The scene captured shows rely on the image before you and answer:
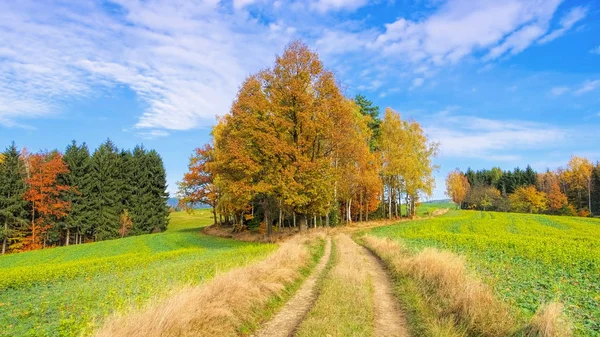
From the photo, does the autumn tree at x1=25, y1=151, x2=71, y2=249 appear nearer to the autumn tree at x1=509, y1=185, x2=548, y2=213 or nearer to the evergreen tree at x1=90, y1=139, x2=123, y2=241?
the evergreen tree at x1=90, y1=139, x2=123, y2=241

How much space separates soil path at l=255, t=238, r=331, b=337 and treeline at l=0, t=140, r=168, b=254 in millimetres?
53037

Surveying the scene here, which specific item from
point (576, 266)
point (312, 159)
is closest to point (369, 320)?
point (576, 266)

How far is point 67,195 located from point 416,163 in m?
56.4

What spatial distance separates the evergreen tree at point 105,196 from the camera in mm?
55625

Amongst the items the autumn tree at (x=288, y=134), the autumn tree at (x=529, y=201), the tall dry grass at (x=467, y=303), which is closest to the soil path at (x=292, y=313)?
the tall dry grass at (x=467, y=303)

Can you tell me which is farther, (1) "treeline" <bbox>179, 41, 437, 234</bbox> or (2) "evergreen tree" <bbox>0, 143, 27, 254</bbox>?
(2) "evergreen tree" <bbox>0, 143, 27, 254</bbox>

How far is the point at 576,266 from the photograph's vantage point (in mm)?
15164

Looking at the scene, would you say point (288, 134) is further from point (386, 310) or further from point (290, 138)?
point (386, 310)

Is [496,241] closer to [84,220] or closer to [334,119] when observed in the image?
[334,119]

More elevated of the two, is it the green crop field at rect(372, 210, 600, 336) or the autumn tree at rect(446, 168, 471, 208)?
the autumn tree at rect(446, 168, 471, 208)

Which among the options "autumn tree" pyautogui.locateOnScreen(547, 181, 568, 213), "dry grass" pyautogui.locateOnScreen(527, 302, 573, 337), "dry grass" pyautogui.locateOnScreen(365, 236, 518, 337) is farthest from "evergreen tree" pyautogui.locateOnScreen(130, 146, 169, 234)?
"autumn tree" pyautogui.locateOnScreen(547, 181, 568, 213)

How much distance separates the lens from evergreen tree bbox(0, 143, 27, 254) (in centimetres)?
4534

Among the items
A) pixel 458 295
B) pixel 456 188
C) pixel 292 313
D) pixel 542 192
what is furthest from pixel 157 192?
pixel 542 192

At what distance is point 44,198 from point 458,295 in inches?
2349
